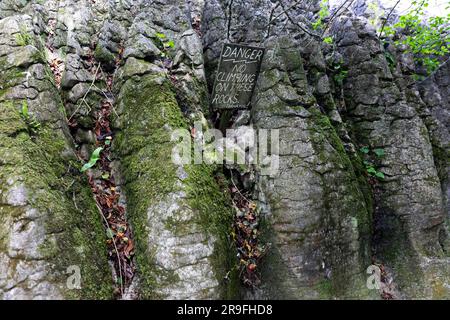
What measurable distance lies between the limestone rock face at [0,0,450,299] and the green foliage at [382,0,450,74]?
0.93 m

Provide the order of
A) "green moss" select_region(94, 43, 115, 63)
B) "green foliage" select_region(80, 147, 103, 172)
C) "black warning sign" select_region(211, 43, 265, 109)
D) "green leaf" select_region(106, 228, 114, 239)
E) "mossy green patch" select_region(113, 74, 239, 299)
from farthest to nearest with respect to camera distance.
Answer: "green moss" select_region(94, 43, 115, 63), "black warning sign" select_region(211, 43, 265, 109), "green foliage" select_region(80, 147, 103, 172), "green leaf" select_region(106, 228, 114, 239), "mossy green patch" select_region(113, 74, 239, 299)

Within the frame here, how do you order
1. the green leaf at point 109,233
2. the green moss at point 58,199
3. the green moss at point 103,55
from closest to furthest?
1. the green moss at point 58,199
2. the green leaf at point 109,233
3. the green moss at point 103,55

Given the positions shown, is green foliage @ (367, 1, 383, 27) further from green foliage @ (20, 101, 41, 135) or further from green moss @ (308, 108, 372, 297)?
green foliage @ (20, 101, 41, 135)

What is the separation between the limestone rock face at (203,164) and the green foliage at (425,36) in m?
0.93

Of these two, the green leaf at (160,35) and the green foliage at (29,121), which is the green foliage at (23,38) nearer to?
the green foliage at (29,121)

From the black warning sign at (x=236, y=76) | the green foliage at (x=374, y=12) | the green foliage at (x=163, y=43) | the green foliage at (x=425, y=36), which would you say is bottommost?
the black warning sign at (x=236, y=76)

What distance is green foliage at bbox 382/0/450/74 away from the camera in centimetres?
682

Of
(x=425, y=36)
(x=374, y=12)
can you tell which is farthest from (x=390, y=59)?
(x=374, y=12)

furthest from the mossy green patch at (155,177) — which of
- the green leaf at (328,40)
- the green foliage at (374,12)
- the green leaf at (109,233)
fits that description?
the green foliage at (374,12)

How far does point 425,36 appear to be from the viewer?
691cm

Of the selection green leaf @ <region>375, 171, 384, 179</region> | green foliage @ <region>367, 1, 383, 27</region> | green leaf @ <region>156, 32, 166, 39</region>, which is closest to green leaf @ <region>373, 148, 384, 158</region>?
green leaf @ <region>375, 171, 384, 179</region>

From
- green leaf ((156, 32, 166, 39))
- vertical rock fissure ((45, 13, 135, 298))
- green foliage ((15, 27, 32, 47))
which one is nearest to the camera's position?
vertical rock fissure ((45, 13, 135, 298))

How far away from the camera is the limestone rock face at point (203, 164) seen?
3.41 metres
